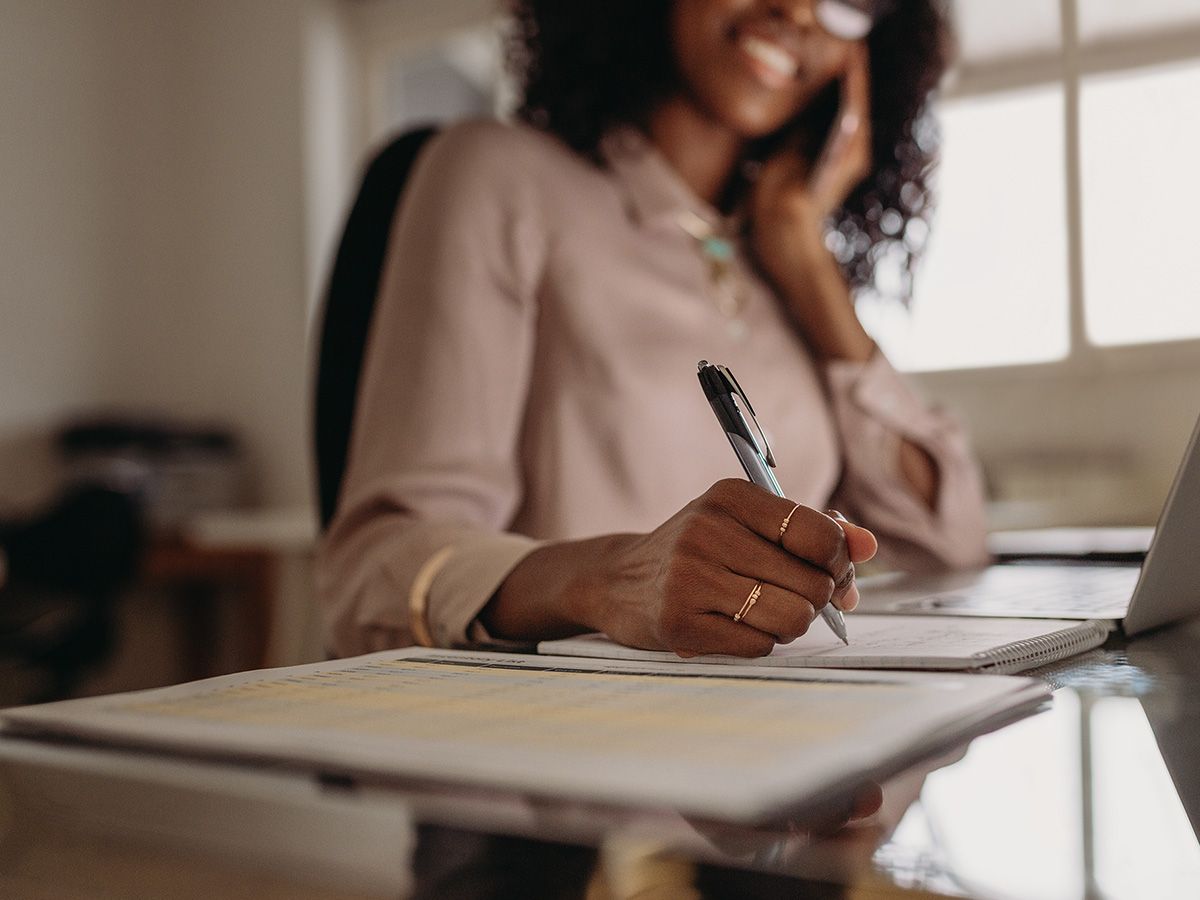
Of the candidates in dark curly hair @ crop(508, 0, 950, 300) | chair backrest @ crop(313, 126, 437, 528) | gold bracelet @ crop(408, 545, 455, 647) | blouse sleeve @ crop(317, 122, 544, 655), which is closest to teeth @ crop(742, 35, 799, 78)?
dark curly hair @ crop(508, 0, 950, 300)

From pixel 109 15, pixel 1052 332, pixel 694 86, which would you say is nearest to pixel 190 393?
pixel 109 15

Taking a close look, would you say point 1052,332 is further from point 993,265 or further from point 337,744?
point 337,744

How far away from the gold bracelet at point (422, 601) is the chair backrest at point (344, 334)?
282 millimetres

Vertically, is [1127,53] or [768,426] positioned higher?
[1127,53]

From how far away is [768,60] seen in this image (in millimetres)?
1118

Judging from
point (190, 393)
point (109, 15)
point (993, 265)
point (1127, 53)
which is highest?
point (109, 15)

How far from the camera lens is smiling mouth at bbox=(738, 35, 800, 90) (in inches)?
43.4

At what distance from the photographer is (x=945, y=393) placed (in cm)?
281

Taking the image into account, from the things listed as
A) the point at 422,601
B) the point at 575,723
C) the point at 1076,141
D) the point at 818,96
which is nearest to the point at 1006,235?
the point at 1076,141

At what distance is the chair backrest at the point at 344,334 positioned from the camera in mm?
920

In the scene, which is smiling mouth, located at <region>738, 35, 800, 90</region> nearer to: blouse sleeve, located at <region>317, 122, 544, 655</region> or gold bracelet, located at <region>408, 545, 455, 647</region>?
blouse sleeve, located at <region>317, 122, 544, 655</region>

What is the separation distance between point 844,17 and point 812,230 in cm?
24

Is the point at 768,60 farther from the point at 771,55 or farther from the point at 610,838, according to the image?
the point at 610,838

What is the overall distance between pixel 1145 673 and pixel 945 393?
245 cm
